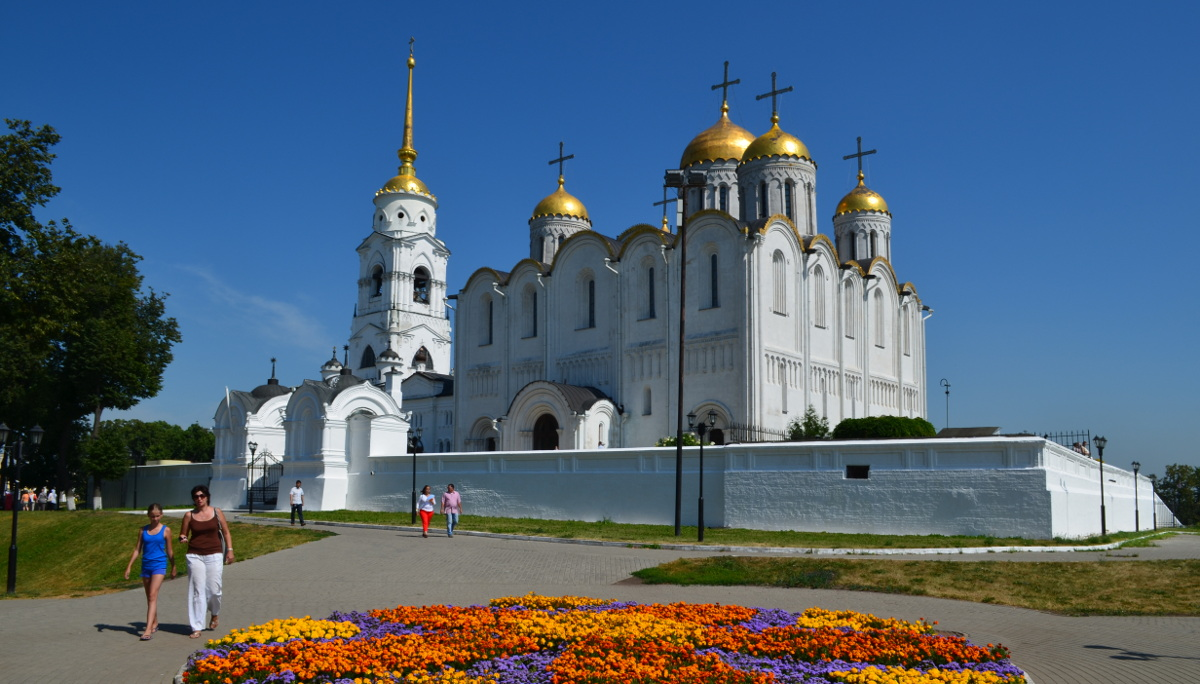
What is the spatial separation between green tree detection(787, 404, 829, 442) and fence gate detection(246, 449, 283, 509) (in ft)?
61.8

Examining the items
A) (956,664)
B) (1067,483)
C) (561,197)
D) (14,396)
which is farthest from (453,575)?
(561,197)

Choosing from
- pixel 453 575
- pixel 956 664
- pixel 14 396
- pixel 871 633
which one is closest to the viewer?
pixel 956 664

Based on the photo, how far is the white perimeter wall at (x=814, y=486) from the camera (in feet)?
69.1

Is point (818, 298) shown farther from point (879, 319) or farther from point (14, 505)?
point (14, 505)

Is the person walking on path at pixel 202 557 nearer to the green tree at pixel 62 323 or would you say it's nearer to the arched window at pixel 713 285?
the green tree at pixel 62 323

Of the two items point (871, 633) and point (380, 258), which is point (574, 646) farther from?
point (380, 258)

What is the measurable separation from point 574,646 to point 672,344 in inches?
1135

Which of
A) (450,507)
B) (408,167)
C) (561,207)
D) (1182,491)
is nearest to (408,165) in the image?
(408,167)

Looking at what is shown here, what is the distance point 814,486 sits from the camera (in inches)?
928

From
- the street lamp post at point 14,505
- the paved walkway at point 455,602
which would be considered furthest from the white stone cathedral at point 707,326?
the street lamp post at point 14,505

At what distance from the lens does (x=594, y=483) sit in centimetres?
2734

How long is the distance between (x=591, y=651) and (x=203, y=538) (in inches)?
175

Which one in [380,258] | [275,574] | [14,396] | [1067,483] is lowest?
[275,574]

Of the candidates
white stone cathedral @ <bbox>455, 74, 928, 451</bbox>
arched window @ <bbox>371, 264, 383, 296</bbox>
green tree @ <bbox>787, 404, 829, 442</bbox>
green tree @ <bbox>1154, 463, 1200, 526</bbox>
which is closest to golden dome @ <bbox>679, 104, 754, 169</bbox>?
white stone cathedral @ <bbox>455, 74, 928, 451</bbox>
